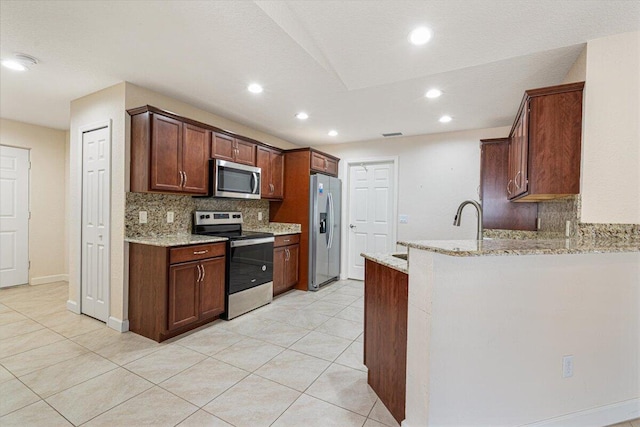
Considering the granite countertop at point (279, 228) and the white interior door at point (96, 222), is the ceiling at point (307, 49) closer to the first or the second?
the white interior door at point (96, 222)

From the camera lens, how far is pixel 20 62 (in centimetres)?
250

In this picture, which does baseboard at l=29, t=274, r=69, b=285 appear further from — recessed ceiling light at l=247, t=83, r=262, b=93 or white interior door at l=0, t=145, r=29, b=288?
recessed ceiling light at l=247, t=83, r=262, b=93

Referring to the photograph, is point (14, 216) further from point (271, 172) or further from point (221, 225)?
point (271, 172)

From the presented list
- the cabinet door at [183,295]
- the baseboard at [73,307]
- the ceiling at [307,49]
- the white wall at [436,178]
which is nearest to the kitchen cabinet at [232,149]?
the ceiling at [307,49]

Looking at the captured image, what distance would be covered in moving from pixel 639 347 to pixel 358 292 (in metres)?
3.09

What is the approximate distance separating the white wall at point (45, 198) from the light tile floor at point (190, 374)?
1.54m

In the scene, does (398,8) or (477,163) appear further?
(477,163)

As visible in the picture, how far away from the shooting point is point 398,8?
5.85 ft

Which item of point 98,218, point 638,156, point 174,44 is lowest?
point 98,218

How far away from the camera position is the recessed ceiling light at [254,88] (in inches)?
116

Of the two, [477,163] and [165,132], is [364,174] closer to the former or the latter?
[477,163]

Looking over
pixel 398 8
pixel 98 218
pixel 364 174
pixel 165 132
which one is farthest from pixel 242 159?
pixel 398 8

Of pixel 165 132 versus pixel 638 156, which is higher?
pixel 165 132

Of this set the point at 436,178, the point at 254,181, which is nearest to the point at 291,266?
the point at 254,181
